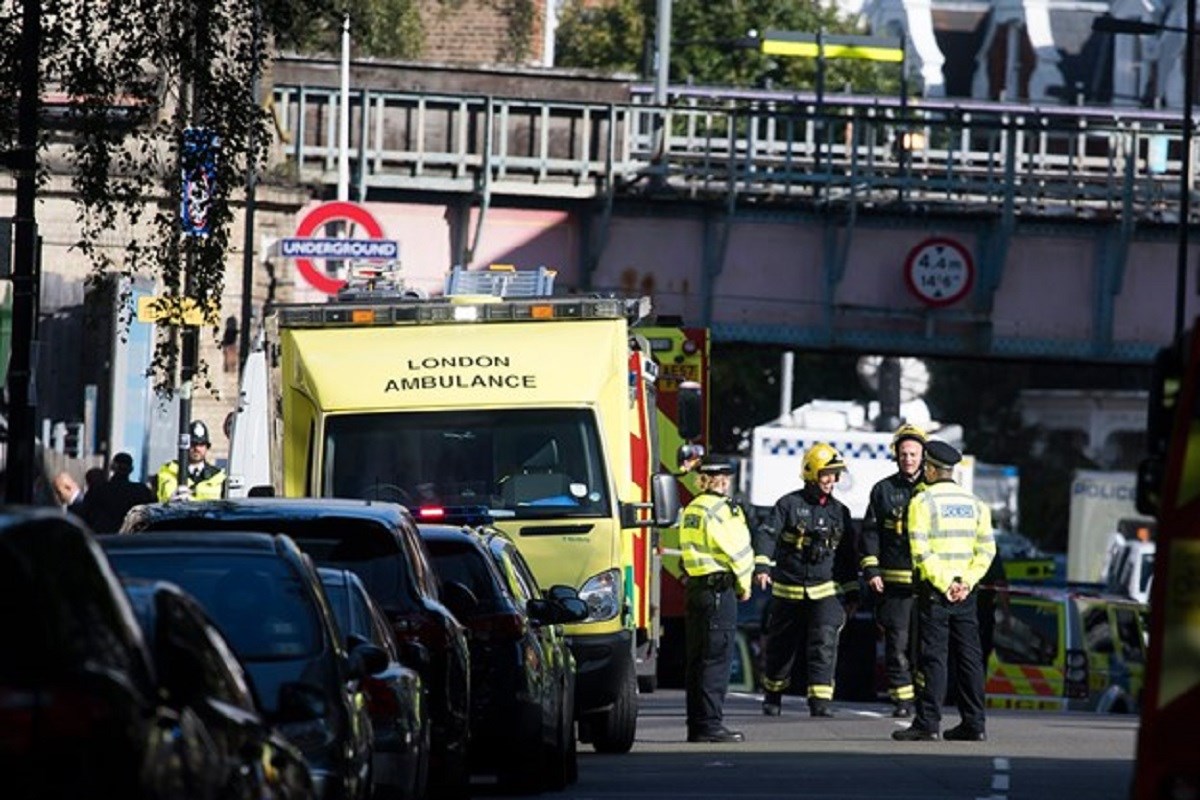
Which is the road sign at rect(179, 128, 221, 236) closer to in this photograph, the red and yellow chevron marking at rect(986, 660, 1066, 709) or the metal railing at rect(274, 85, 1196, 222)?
the red and yellow chevron marking at rect(986, 660, 1066, 709)

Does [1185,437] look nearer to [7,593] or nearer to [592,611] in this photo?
[7,593]

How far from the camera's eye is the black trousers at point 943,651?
868 inches

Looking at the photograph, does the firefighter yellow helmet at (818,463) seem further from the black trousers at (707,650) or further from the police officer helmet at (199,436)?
the police officer helmet at (199,436)

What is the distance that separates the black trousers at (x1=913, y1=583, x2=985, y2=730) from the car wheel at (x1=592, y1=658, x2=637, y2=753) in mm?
1853

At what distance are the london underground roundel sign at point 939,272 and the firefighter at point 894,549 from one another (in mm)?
20936

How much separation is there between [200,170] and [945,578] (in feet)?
19.6

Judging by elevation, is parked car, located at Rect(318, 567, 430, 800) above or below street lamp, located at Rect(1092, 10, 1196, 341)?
below

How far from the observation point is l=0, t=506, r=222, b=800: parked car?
7.47 m

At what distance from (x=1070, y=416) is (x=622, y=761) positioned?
300 feet

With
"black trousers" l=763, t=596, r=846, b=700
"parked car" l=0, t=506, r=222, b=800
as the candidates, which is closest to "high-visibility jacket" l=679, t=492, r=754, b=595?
"black trousers" l=763, t=596, r=846, b=700

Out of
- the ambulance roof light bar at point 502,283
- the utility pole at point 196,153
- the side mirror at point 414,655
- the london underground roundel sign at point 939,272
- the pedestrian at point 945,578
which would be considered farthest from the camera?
the london underground roundel sign at point 939,272

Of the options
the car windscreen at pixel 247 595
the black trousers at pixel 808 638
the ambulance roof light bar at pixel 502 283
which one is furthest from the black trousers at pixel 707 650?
the car windscreen at pixel 247 595

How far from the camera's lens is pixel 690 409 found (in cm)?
2812

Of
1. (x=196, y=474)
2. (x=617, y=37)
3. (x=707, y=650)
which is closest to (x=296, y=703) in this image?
(x=707, y=650)
